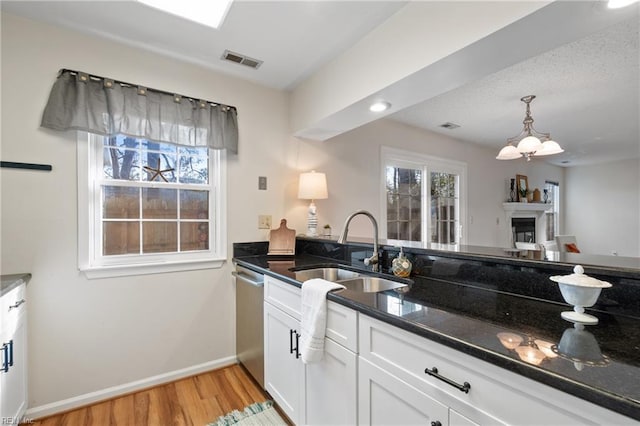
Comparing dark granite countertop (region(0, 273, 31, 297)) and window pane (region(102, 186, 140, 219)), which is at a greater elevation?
window pane (region(102, 186, 140, 219))

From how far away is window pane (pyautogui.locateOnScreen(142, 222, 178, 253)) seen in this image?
85.4 inches

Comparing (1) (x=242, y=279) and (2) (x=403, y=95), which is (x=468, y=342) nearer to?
(2) (x=403, y=95)

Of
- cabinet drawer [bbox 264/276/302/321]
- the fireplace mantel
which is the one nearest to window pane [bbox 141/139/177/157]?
cabinet drawer [bbox 264/276/302/321]

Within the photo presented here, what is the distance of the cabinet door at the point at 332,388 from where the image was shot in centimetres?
122

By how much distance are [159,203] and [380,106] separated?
1779mm

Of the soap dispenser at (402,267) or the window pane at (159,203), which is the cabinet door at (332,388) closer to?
the soap dispenser at (402,267)

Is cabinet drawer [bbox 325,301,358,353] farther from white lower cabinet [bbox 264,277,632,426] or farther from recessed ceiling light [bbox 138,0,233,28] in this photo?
recessed ceiling light [bbox 138,0,233,28]

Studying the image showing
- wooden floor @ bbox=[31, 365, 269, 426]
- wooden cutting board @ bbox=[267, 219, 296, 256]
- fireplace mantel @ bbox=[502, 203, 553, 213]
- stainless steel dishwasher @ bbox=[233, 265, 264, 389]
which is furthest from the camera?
fireplace mantel @ bbox=[502, 203, 553, 213]

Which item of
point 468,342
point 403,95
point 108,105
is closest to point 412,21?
point 403,95

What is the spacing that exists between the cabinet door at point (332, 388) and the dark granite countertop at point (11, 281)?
1.51m

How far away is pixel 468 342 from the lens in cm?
80

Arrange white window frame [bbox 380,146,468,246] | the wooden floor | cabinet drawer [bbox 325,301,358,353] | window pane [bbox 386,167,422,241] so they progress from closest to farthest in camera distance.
Answer: cabinet drawer [bbox 325,301,358,353] < the wooden floor < white window frame [bbox 380,146,468,246] < window pane [bbox 386,167,422,241]

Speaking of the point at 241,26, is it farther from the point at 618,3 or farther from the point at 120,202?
the point at 618,3

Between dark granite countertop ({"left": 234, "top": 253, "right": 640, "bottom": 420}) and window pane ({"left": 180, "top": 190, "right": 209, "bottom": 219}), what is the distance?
1.53m
